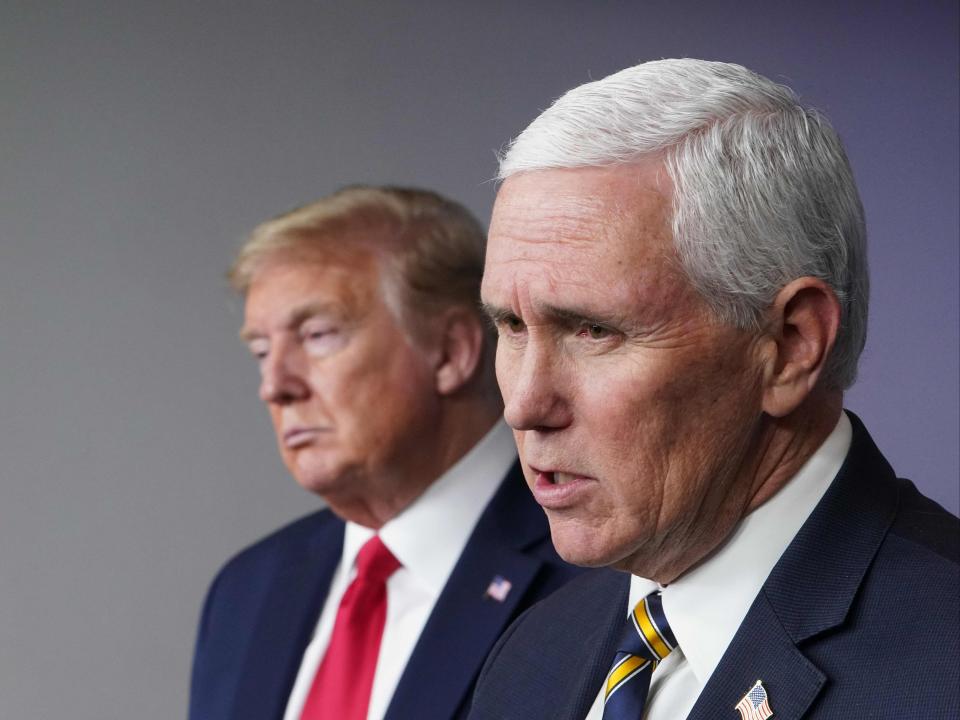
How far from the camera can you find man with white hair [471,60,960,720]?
5.10 feet

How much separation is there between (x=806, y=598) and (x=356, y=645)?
4.73 feet

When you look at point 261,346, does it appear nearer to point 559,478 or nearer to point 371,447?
point 371,447

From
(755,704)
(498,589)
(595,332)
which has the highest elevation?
(595,332)

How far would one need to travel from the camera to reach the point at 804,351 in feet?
5.31

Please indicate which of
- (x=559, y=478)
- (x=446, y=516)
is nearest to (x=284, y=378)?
(x=446, y=516)

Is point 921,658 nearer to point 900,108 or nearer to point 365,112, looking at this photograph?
point 900,108

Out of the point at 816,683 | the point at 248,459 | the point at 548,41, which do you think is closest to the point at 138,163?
the point at 248,459

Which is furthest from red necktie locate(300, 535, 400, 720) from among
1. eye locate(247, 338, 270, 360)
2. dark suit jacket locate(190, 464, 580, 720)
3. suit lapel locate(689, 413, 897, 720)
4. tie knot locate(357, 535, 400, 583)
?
suit lapel locate(689, 413, 897, 720)

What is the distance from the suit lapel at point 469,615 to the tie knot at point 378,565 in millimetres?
220

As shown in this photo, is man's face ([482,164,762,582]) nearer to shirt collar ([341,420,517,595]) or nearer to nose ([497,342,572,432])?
nose ([497,342,572,432])

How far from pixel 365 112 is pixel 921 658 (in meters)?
2.87

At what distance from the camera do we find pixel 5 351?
3.94m

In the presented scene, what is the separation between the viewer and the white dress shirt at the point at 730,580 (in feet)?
5.34

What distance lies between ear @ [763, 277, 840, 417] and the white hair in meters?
0.02
